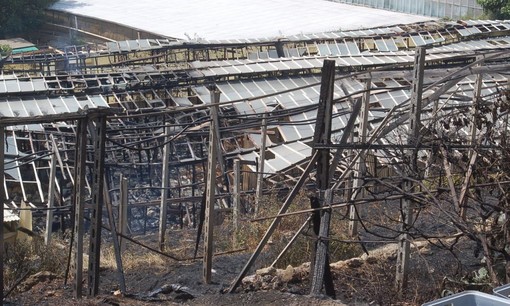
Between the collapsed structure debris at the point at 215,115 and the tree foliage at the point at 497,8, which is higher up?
the tree foliage at the point at 497,8

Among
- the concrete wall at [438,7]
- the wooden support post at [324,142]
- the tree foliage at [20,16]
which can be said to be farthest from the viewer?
the tree foliage at [20,16]

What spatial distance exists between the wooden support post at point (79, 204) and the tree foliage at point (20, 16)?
3804cm

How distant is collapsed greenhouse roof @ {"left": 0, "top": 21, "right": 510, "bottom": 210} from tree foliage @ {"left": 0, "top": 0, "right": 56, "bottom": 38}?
12.0 meters

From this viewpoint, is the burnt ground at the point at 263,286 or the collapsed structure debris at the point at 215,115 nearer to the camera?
the burnt ground at the point at 263,286

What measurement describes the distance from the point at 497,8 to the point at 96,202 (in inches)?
1453

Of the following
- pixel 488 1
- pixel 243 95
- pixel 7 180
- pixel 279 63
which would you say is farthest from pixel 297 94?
pixel 488 1

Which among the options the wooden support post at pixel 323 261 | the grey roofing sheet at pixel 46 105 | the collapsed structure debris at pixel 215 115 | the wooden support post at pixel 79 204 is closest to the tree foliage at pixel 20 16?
the collapsed structure debris at pixel 215 115

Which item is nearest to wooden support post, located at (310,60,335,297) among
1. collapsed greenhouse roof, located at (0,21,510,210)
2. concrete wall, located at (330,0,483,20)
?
collapsed greenhouse roof, located at (0,21,510,210)

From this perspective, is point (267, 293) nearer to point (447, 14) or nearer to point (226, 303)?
point (226, 303)

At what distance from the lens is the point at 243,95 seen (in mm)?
22781

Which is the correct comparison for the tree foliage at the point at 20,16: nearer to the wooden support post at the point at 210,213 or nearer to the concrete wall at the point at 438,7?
the concrete wall at the point at 438,7

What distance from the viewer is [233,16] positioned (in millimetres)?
44969

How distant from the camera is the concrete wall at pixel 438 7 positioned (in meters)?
43.7

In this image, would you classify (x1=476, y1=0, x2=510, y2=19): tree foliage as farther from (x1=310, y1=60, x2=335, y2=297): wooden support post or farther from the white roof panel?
(x1=310, y1=60, x2=335, y2=297): wooden support post
